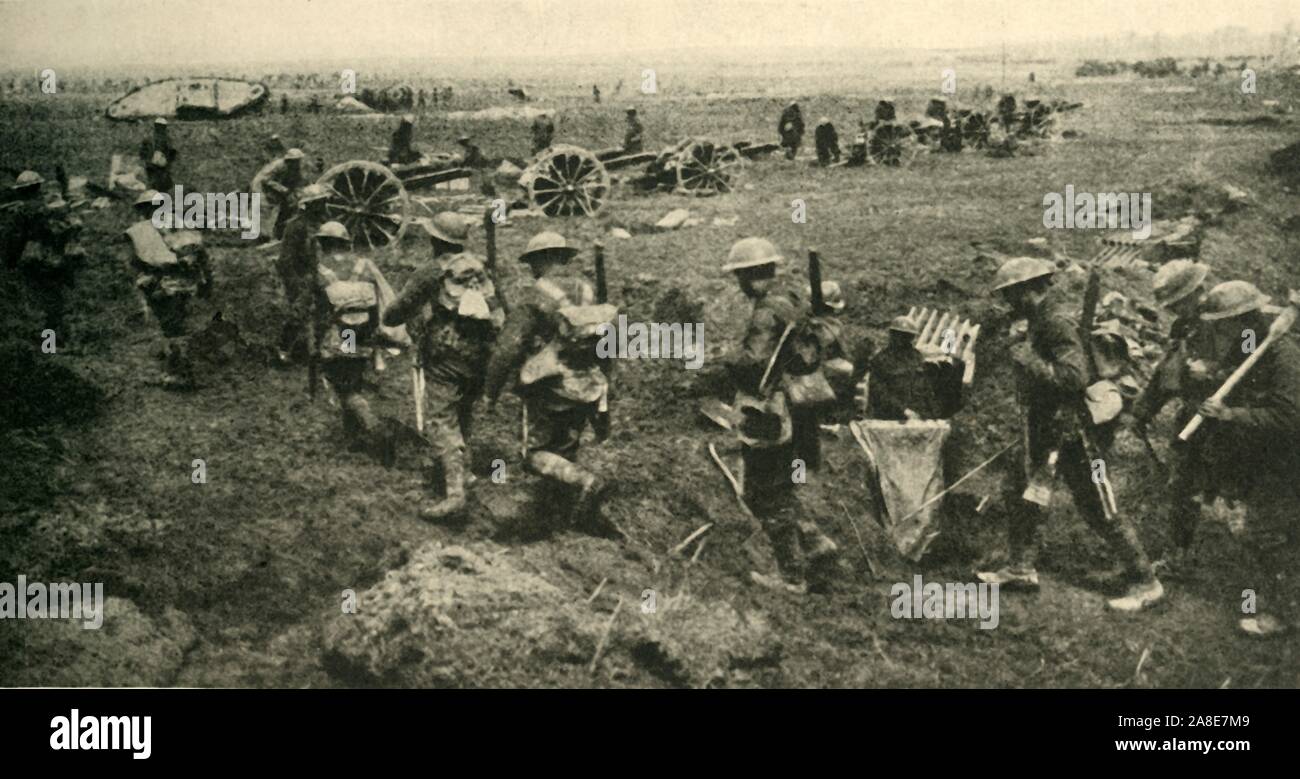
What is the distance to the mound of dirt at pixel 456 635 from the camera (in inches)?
236

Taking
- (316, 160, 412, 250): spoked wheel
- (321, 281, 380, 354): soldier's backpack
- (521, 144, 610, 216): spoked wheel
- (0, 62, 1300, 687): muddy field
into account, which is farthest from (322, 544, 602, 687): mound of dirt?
(521, 144, 610, 216): spoked wheel

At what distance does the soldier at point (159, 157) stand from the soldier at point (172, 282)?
1.34 ft

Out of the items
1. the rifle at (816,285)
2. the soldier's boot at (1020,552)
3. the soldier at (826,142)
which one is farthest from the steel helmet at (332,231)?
the soldier's boot at (1020,552)

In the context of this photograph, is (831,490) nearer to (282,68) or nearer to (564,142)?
(564,142)

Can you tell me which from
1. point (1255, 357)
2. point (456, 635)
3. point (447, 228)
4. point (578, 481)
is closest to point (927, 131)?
point (1255, 357)

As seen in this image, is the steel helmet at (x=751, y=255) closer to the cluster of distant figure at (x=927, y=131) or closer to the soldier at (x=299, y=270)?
the cluster of distant figure at (x=927, y=131)

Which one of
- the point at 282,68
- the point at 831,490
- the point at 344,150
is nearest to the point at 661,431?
the point at 831,490

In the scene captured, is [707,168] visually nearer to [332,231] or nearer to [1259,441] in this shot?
[332,231]

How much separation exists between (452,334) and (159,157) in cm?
280

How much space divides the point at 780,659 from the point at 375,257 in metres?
4.22

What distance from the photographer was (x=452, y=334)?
6.38 meters

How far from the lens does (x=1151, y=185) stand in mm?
7102
